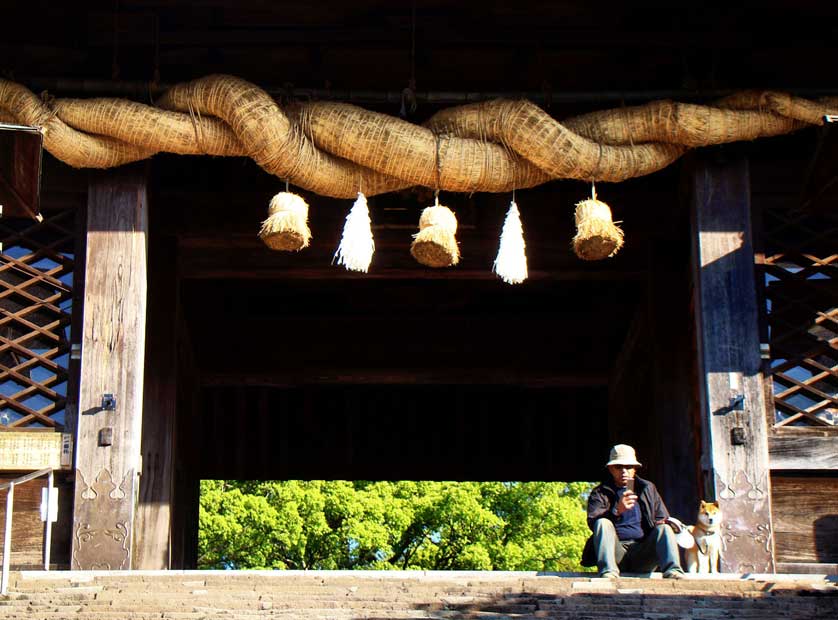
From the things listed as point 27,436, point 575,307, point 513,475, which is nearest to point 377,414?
point 513,475

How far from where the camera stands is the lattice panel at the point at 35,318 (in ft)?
28.5

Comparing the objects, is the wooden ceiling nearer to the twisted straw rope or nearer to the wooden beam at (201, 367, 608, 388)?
the twisted straw rope

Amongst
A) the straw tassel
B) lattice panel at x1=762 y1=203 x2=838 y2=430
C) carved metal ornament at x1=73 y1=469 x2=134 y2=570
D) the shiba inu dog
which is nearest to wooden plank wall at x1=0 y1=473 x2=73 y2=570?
carved metal ornament at x1=73 y1=469 x2=134 y2=570

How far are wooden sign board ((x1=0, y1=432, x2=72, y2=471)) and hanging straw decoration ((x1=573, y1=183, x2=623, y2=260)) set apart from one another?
11.4ft

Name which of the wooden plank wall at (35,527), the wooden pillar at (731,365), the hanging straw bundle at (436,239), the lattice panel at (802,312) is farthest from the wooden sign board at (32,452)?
the lattice panel at (802,312)

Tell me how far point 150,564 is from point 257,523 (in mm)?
16120

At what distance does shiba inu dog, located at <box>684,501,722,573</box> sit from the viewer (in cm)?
723

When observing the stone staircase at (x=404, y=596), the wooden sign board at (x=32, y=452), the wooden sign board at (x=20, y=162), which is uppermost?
the wooden sign board at (x=20, y=162)

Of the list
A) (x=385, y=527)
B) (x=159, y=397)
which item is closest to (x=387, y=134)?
(x=159, y=397)

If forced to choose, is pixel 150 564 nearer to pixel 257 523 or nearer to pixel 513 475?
pixel 513 475

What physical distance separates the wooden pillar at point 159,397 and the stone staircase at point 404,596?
11.1ft

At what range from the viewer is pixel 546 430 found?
1543 centimetres

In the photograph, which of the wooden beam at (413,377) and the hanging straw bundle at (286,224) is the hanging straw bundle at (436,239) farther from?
the wooden beam at (413,377)

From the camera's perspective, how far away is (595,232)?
819 cm
